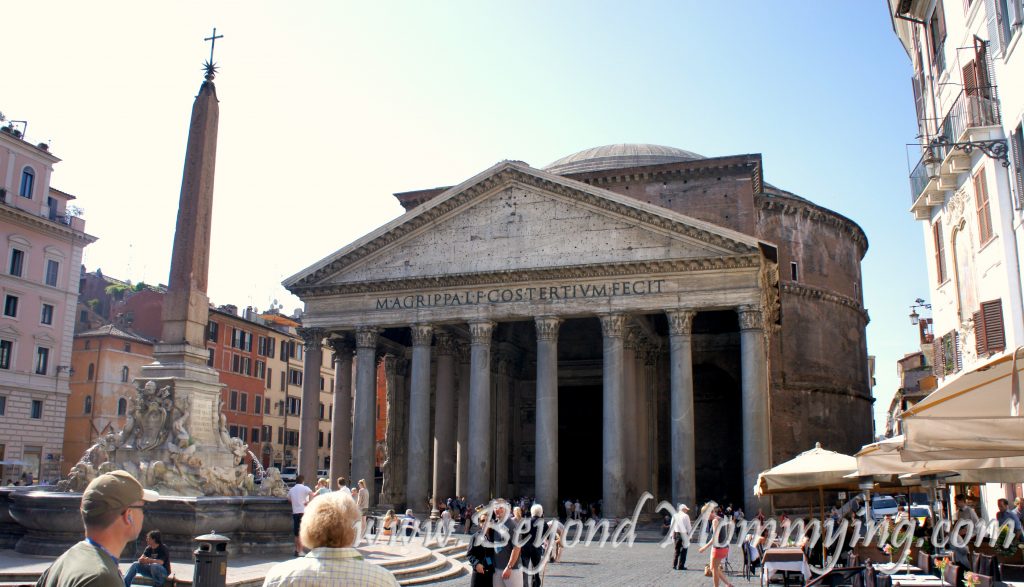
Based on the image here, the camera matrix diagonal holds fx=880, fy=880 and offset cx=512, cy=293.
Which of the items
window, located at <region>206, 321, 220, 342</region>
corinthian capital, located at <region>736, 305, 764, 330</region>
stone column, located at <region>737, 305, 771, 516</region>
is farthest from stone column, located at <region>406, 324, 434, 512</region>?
Result: window, located at <region>206, 321, 220, 342</region>

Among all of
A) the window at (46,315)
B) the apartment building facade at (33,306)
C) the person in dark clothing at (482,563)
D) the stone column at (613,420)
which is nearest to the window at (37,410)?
the apartment building facade at (33,306)

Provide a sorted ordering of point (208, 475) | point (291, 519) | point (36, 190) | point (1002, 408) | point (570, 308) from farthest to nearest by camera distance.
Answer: point (36, 190), point (570, 308), point (291, 519), point (208, 475), point (1002, 408)

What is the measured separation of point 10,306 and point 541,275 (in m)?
19.4

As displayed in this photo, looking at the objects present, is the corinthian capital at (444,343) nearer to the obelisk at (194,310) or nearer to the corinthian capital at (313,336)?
the corinthian capital at (313,336)

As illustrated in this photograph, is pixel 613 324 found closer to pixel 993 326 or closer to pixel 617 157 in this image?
pixel 993 326

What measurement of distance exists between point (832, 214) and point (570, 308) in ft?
55.8

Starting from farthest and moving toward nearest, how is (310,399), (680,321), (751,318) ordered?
(310,399) < (680,321) < (751,318)

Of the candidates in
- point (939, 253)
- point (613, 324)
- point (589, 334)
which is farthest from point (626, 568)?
point (589, 334)

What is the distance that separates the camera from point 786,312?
34531 millimetres

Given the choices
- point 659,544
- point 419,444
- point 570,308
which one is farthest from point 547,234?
point 659,544

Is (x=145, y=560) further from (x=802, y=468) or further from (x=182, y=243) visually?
(x=802, y=468)

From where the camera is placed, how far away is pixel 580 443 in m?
33.4

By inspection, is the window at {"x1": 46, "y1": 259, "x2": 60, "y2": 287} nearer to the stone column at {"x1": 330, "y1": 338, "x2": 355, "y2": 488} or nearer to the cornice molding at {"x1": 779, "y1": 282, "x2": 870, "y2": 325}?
the stone column at {"x1": 330, "y1": 338, "x2": 355, "y2": 488}

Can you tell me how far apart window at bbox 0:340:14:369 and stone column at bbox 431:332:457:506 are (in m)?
15.3
